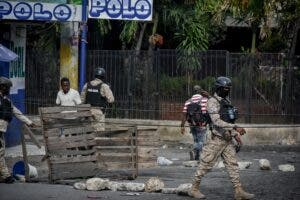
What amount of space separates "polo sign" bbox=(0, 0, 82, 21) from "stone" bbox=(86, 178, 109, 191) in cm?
520

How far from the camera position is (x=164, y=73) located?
19609 mm

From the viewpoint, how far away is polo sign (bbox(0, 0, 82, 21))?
15.6 m

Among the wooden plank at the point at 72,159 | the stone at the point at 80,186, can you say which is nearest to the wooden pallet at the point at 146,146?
the wooden plank at the point at 72,159

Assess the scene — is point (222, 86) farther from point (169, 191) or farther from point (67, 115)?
point (67, 115)

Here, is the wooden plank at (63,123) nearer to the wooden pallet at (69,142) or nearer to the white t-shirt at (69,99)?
the wooden pallet at (69,142)

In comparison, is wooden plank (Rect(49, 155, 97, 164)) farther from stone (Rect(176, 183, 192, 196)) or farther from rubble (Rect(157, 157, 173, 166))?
rubble (Rect(157, 157, 173, 166))

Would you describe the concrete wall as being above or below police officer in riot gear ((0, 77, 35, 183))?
below

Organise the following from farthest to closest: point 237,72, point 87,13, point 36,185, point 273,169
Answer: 1. point 237,72
2. point 87,13
3. point 273,169
4. point 36,185

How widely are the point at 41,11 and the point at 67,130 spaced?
445cm

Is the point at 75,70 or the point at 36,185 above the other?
the point at 75,70

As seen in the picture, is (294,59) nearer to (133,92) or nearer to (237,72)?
(237,72)

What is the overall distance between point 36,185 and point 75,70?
5126mm

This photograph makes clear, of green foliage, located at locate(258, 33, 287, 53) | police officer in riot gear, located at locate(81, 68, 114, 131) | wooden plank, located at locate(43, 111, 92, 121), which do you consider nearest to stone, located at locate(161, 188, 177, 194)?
wooden plank, located at locate(43, 111, 92, 121)

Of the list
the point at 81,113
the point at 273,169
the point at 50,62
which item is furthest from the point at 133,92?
the point at 81,113
